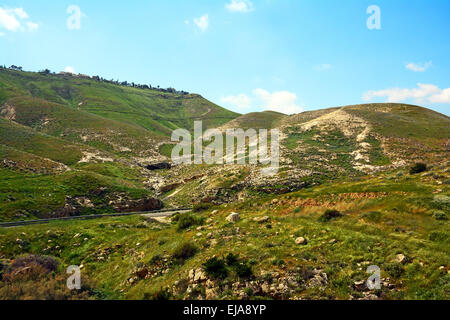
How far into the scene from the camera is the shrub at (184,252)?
1494cm

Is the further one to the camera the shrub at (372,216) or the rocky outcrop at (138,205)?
the rocky outcrop at (138,205)

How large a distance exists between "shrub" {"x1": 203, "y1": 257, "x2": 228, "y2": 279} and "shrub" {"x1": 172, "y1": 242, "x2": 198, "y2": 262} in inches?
119

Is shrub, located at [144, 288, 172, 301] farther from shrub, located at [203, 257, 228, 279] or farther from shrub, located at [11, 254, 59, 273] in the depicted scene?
shrub, located at [11, 254, 59, 273]

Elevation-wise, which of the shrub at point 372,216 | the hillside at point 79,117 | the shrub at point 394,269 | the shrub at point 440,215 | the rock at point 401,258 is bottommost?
the shrub at point 394,269

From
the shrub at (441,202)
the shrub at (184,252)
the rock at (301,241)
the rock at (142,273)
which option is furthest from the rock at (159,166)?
the shrub at (441,202)

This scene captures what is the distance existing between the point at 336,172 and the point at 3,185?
170ft

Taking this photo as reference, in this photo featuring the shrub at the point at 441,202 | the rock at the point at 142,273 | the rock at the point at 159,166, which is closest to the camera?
the rock at the point at 142,273

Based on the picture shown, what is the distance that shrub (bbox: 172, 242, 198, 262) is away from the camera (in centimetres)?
1494

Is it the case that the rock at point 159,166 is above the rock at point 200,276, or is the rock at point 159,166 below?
above

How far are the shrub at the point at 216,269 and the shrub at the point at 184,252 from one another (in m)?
3.01

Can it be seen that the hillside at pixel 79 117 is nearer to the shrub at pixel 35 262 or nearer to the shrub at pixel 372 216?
the shrub at pixel 35 262

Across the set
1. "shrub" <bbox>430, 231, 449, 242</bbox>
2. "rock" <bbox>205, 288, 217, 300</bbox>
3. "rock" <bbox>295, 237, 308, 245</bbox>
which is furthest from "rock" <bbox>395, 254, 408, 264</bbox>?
"rock" <bbox>205, 288, 217, 300</bbox>
